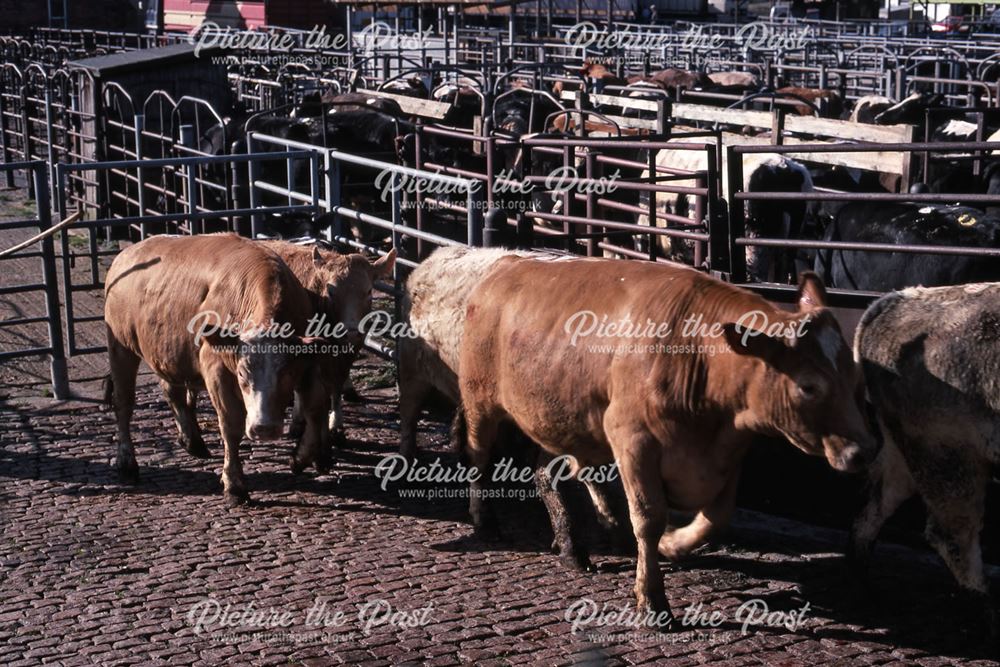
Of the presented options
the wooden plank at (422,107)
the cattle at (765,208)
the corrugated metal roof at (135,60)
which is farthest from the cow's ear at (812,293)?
the corrugated metal roof at (135,60)

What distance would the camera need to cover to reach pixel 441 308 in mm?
6887

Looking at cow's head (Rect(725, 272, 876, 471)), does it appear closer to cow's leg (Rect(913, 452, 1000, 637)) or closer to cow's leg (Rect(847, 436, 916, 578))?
cow's leg (Rect(913, 452, 1000, 637))

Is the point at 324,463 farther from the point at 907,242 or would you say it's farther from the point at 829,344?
the point at 907,242

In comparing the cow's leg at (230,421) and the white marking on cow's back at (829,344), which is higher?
the white marking on cow's back at (829,344)

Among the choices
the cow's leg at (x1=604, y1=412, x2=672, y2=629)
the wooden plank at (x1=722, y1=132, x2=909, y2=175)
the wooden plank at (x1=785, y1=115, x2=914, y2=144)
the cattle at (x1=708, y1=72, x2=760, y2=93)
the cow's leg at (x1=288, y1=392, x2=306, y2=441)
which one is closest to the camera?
the cow's leg at (x1=604, y1=412, x2=672, y2=629)

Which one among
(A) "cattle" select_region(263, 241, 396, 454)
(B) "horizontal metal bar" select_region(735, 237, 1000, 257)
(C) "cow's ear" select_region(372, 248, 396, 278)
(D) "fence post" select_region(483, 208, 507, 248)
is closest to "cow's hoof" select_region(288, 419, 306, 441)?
(A) "cattle" select_region(263, 241, 396, 454)

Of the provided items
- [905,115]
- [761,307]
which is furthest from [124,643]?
[905,115]

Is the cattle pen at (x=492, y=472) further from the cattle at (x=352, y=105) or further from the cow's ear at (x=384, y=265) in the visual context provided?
the cattle at (x=352, y=105)

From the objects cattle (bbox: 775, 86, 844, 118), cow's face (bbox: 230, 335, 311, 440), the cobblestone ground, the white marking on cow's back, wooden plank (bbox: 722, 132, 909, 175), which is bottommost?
the cobblestone ground

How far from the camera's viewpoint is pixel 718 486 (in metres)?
5.34

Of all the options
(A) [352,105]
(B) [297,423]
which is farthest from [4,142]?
(B) [297,423]

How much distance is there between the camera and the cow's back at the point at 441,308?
678 cm

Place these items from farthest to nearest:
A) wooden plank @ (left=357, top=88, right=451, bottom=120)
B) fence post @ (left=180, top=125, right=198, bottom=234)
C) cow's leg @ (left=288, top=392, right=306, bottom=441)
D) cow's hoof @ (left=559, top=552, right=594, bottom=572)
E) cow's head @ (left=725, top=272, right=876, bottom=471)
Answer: wooden plank @ (left=357, top=88, right=451, bottom=120), fence post @ (left=180, top=125, right=198, bottom=234), cow's leg @ (left=288, top=392, right=306, bottom=441), cow's hoof @ (left=559, top=552, right=594, bottom=572), cow's head @ (left=725, top=272, right=876, bottom=471)

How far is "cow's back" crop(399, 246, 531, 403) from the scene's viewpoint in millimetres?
6777
